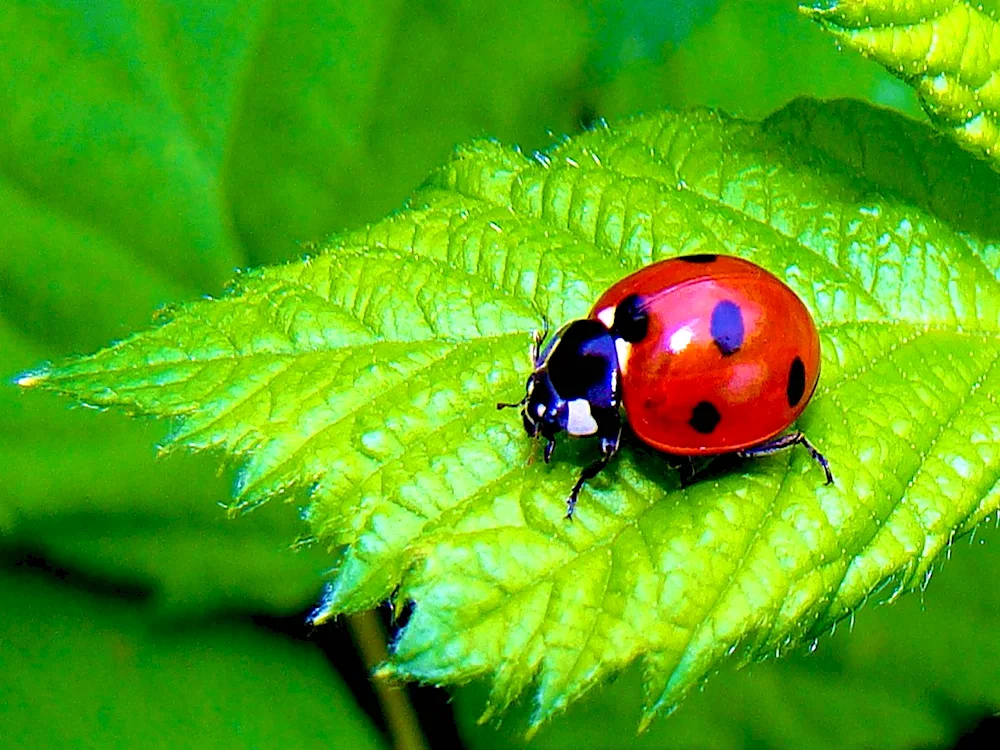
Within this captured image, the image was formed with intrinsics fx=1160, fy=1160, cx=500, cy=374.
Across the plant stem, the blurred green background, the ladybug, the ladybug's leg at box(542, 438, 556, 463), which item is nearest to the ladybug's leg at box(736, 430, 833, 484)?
the ladybug

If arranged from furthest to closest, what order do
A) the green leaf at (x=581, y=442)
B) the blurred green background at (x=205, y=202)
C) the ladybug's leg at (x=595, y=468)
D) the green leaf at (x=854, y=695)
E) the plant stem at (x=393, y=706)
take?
1. the blurred green background at (x=205, y=202)
2. the plant stem at (x=393, y=706)
3. the green leaf at (x=854, y=695)
4. the ladybug's leg at (x=595, y=468)
5. the green leaf at (x=581, y=442)

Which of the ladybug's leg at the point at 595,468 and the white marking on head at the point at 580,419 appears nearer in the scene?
the ladybug's leg at the point at 595,468

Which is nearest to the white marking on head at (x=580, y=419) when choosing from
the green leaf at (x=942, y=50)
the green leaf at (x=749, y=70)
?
the green leaf at (x=942, y=50)

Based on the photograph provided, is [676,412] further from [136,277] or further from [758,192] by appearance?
[136,277]

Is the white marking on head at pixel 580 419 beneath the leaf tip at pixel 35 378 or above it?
beneath

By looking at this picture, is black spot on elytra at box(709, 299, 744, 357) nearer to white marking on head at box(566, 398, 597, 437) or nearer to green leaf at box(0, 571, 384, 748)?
white marking on head at box(566, 398, 597, 437)

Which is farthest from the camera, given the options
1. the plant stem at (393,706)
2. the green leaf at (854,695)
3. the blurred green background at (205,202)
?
the blurred green background at (205,202)

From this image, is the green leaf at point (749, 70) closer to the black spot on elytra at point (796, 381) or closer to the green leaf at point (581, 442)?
the green leaf at point (581, 442)

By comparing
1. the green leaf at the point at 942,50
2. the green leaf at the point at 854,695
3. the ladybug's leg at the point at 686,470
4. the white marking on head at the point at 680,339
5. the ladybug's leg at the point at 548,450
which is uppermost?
the green leaf at the point at 942,50
